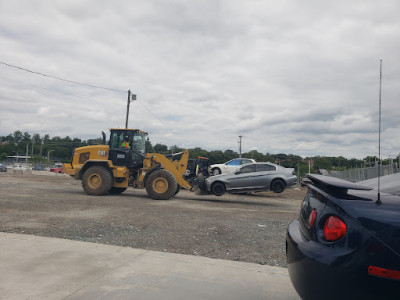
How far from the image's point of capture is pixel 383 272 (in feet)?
6.38

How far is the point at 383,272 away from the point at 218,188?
39.8 feet

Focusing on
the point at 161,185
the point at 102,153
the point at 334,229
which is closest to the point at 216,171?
the point at 161,185

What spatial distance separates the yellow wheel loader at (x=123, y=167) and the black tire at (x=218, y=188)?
1.00 metres

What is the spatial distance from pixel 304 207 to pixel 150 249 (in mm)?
3065

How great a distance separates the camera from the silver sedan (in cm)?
1385

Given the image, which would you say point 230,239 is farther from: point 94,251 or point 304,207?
point 304,207

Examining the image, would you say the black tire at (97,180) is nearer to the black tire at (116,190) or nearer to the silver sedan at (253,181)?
the black tire at (116,190)

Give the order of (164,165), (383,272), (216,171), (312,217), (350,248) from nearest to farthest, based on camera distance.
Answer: (383,272), (350,248), (312,217), (164,165), (216,171)

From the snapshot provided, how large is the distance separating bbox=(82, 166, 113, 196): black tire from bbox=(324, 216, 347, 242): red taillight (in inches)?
482

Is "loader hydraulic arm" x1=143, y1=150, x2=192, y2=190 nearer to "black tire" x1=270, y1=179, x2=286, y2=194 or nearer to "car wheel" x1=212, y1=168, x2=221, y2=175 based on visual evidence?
"black tire" x1=270, y1=179, x2=286, y2=194

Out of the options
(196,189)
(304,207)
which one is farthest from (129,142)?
(304,207)

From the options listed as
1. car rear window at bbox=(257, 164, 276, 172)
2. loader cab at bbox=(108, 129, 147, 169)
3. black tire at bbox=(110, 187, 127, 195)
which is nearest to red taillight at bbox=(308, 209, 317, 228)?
car rear window at bbox=(257, 164, 276, 172)

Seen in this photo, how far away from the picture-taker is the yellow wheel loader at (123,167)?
44.5ft

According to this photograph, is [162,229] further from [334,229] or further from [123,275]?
[334,229]
